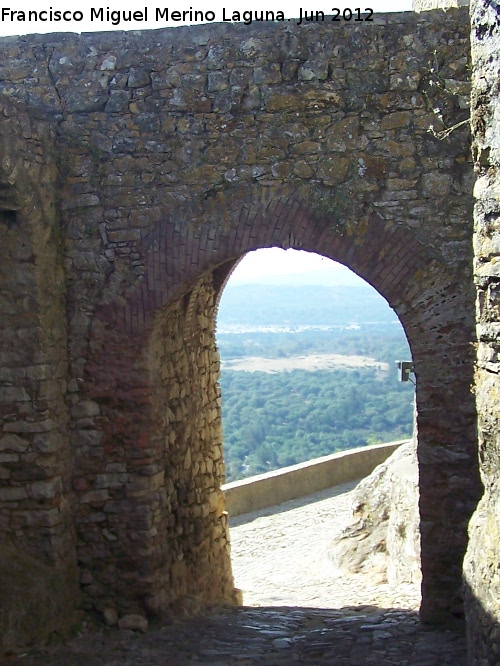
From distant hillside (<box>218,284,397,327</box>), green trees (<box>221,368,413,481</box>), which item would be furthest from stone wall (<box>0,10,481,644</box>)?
distant hillside (<box>218,284,397,327</box>)

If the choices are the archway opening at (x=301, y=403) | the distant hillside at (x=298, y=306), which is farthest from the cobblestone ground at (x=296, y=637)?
the distant hillside at (x=298, y=306)

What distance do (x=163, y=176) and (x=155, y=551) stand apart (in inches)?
105

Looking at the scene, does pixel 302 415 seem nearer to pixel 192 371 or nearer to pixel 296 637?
pixel 192 371

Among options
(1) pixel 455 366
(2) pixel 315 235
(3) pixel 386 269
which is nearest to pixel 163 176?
(2) pixel 315 235

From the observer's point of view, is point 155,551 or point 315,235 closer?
point 315,235

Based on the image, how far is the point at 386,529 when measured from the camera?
376 inches

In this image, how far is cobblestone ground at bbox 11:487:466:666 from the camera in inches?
229

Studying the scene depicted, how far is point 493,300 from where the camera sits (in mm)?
3656

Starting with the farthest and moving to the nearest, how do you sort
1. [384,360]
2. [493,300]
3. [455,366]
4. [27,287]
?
[384,360] → [27,287] → [455,366] → [493,300]

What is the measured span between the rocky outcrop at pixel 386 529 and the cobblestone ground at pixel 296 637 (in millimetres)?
233

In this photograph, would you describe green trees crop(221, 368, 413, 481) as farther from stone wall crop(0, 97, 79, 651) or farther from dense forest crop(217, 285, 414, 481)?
stone wall crop(0, 97, 79, 651)

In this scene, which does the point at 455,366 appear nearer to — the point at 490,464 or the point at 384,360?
the point at 490,464

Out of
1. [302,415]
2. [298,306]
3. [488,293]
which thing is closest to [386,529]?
[488,293]

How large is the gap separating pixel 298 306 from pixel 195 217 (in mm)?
71033
